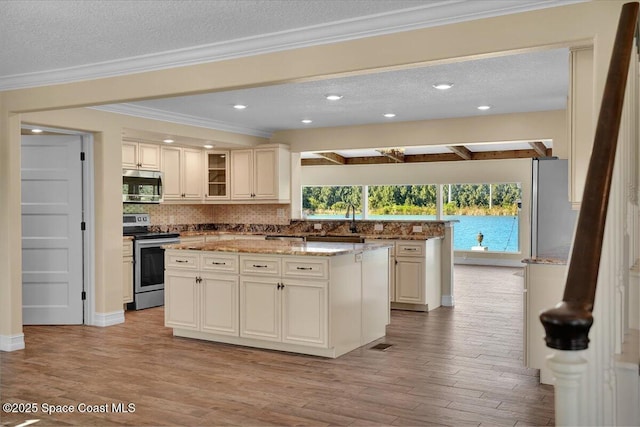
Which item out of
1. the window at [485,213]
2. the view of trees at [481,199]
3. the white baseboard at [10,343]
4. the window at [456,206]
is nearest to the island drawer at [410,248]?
the white baseboard at [10,343]

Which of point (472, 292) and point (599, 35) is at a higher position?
point (599, 35)

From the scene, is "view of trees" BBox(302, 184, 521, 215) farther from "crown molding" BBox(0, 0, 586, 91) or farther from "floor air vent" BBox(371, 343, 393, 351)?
"crown molding" BBox(0, 0, 586, 91)

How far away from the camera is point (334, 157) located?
13203 millimetres

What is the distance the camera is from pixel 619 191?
5.21 feet

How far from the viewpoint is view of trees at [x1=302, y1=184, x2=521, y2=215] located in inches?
Answer: 493

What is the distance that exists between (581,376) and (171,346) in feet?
14.9

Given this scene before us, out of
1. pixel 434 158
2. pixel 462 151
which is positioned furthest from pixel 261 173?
pixel 434 158

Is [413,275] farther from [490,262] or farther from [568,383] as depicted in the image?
[490,262]

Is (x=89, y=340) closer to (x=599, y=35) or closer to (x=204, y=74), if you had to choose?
(x=204, y=74)

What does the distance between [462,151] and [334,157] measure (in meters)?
2.88

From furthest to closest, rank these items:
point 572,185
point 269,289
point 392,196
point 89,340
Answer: point 392,196
point 89,340
point 269,289
point 572,185

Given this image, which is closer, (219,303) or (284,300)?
(284,300)

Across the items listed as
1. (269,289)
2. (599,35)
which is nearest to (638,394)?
(599,35)

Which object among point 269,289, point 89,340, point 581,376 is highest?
point 581,376
